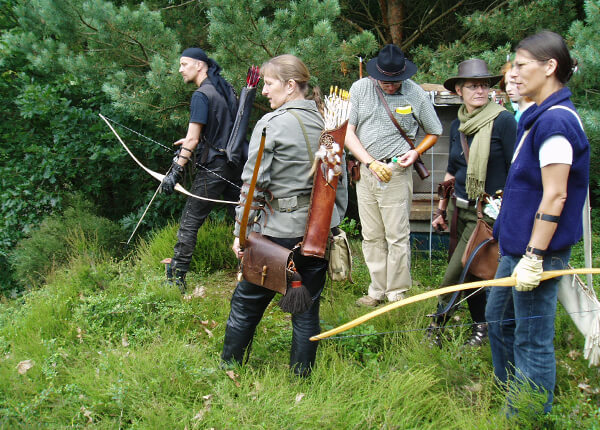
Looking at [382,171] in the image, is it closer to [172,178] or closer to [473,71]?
[473,71]

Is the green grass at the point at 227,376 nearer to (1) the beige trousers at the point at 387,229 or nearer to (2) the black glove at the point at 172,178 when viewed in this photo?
(1) the beige trousers at the point at 387,229

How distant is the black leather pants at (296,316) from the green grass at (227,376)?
0.13 m

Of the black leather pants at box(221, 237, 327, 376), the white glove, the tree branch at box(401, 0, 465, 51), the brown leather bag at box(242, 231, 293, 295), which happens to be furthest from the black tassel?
the tree branch at box(401, 0, 465, 51)

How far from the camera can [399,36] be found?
6734 mm

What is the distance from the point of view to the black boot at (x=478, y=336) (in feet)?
11.4

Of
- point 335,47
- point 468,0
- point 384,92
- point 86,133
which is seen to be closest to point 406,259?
point 384,92

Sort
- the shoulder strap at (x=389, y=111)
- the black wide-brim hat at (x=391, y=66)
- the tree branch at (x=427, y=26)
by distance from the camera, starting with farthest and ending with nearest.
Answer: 1. the tree branch at (x=427, y=26)
2. the shoulder strap at (x=389, y=111)
3. the black wide-brim hat at (x=391, y=66)

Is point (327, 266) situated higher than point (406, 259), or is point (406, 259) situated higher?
point (327, 266)

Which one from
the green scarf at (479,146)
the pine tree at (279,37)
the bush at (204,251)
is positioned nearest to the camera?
the green scarf at (479,146)

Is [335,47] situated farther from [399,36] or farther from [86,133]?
[86,133]

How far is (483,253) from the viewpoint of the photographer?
125 inches

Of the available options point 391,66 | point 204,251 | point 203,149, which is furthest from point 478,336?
point 204,251

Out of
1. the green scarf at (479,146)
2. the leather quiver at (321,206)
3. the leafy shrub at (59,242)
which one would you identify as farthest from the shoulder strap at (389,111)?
the leafy shrub at (59,242)

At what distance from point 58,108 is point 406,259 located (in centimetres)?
484
